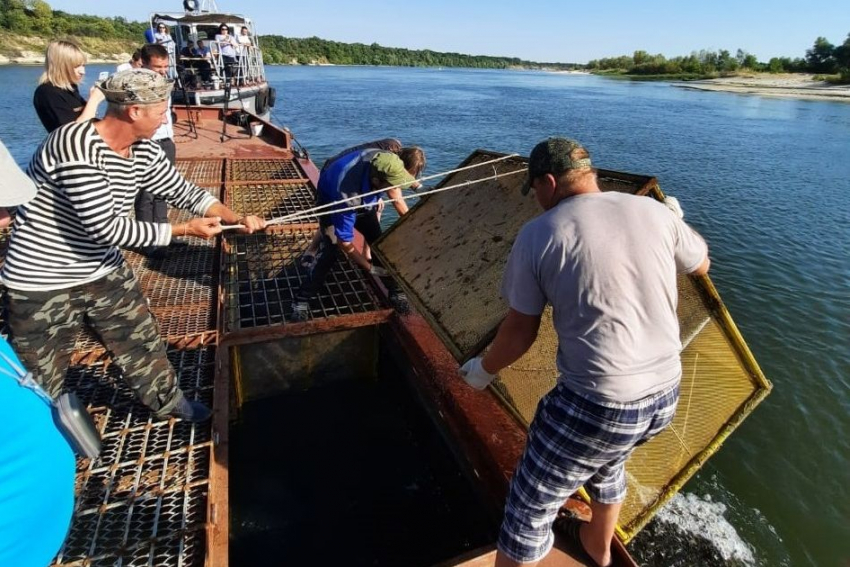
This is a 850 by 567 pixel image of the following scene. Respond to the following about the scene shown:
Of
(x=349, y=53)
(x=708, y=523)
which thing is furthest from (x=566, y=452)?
(x=349, y=53)

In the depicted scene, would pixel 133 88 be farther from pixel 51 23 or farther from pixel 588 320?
pixel 51 23

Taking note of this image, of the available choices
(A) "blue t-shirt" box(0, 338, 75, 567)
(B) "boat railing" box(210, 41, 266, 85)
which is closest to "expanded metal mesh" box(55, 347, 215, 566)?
(A) "blue t-shirt" box(0, 338, 75, 567)

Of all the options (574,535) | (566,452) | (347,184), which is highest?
(347,184)

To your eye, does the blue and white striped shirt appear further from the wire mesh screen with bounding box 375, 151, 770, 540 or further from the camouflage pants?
the wire mesh screen with bounding box 375, 151, 770, 540

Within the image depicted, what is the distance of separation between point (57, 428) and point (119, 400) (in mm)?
1895

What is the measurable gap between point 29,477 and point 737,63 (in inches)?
4606

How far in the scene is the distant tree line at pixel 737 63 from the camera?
69250 millimetres

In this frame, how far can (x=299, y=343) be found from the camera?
166 inches

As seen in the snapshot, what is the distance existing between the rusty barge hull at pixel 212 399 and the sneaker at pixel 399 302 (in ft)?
0.33

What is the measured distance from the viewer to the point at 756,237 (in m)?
10.9

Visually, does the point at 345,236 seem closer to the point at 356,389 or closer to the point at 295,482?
the point at 356,389

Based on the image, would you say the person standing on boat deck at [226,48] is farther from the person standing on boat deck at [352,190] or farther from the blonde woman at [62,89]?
the person standing on boat deck at [352,190]

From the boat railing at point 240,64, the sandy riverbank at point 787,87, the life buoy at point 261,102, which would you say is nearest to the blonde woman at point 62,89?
the boat railing at point 240,64

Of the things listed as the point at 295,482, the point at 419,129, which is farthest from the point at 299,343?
the point at 419,129
